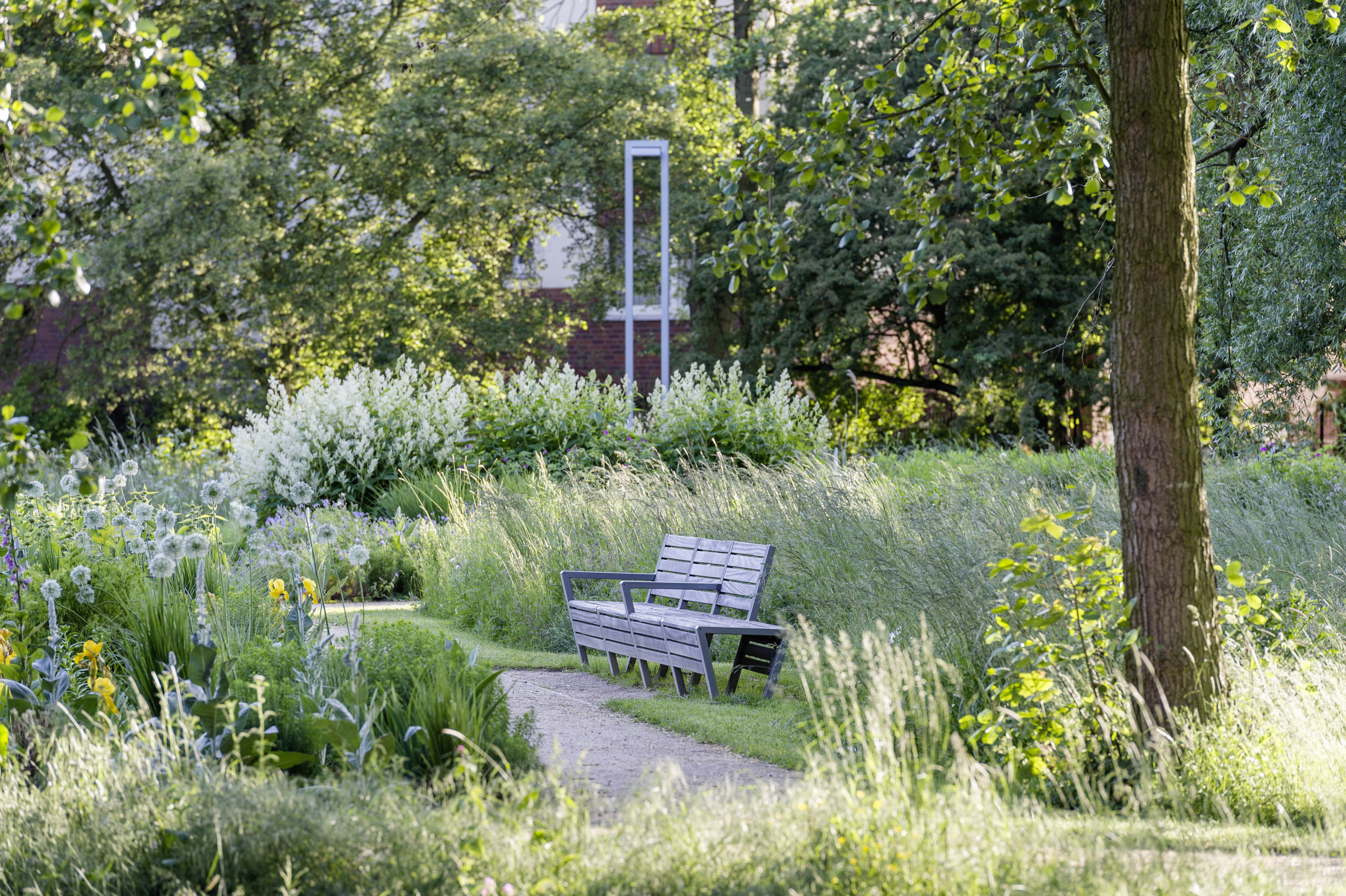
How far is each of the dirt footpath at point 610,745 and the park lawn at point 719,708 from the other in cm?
7

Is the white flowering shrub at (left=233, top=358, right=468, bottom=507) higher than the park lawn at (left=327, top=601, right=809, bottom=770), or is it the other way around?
the white flowering shrub at (left=233, top=358, right=468, bottom=507)

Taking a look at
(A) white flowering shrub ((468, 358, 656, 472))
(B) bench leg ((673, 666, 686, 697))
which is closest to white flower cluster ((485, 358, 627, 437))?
(A) white flowering shrub ((468, 358, 656, 472))

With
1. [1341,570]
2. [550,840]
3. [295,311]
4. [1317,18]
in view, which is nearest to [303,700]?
[550,840]

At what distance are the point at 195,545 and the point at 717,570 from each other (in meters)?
3.28

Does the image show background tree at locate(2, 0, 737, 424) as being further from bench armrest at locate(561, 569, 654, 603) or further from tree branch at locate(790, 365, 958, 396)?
bench armrest at locate(561, 569, 654, 603)

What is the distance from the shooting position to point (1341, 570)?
644 cm

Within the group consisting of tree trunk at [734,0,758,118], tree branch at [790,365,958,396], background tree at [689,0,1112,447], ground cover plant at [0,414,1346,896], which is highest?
tree trunk at [734,0,758,118]

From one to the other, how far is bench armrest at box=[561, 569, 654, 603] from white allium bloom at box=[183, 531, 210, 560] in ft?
9.12

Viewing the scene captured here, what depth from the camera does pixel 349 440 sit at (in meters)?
13.2

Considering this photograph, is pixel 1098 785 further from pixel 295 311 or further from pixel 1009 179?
pixel 295 311

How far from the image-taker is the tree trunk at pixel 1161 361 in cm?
427

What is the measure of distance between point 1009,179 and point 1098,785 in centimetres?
303

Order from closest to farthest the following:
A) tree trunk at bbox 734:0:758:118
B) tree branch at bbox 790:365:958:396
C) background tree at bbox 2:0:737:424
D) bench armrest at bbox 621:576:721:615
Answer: bench armrest at bbox 621:576:721:615
background tree at bbox 2:0:737:424
tree branch at bbox 790:365:958:396
tree trunk at bbox 734:0:758:118

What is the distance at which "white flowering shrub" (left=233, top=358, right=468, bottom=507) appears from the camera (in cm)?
1301
